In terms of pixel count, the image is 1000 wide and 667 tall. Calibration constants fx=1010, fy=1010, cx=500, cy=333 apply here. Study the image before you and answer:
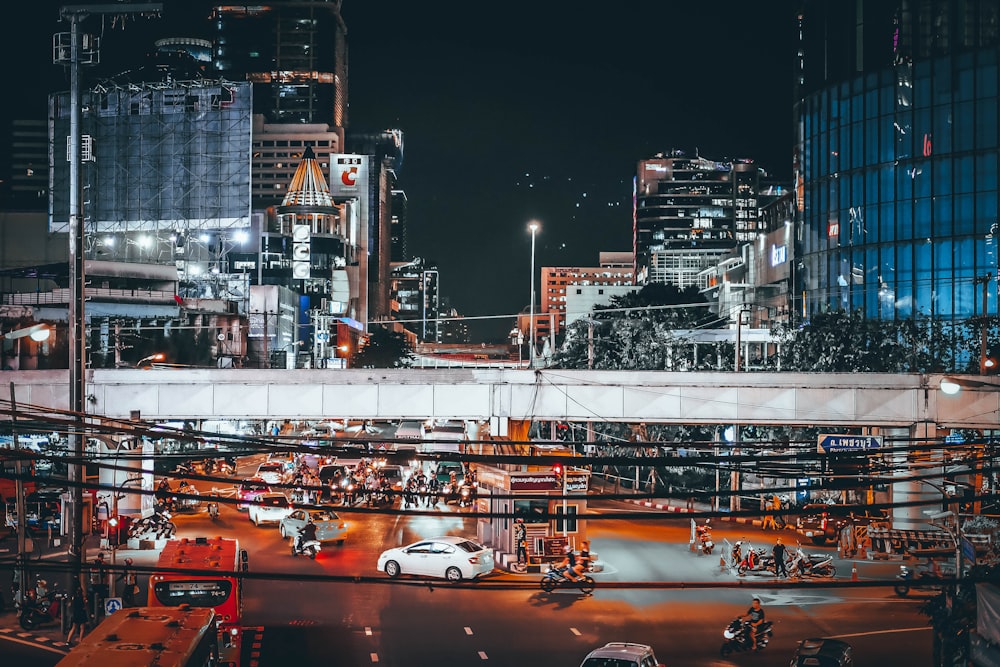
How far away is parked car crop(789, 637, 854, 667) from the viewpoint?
56.1 ft

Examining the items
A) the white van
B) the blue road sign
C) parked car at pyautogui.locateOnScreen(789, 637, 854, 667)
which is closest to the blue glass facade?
the white van

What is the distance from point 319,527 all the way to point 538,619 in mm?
12503

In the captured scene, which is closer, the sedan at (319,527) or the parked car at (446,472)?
the sedan at (319,527)

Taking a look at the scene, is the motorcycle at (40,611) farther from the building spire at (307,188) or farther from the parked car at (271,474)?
the building spire at (307,188)

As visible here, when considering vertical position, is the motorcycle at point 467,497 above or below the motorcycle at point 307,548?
above

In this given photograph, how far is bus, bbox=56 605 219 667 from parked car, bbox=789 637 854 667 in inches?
385

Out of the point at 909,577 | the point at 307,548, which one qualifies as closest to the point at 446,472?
the point at 307,548

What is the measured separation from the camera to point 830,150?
7600 centimetres

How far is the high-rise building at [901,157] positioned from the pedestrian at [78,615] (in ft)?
188

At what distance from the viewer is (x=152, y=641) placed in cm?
1382

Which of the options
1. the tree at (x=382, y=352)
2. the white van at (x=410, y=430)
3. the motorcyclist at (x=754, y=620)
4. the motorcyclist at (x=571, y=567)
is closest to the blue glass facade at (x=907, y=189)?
the white van at (x=410, y=430)

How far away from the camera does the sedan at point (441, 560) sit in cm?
2722

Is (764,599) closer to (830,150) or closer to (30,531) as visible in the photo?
(30,531)

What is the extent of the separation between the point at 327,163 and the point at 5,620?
17407 centimetres
